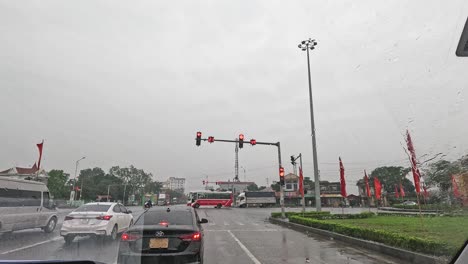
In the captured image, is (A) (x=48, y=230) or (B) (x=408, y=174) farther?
(A) (x=48, y=230)

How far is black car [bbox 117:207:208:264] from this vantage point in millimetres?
4809

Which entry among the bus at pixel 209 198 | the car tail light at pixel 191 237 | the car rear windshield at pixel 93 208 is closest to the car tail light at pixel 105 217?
the car rear windshield at pixel 93 208

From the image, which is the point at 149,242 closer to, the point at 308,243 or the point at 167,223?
the point at 167,223

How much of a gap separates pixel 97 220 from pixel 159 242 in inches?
172

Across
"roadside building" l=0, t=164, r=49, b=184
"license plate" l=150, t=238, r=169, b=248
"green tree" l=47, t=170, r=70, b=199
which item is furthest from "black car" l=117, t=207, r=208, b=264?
"green tree" l=47, t=170, r=70, b=199

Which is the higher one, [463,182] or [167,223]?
[463,182]

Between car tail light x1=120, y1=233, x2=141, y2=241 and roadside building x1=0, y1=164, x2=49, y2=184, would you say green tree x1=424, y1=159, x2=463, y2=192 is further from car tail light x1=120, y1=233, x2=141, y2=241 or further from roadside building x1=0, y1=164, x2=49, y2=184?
roadside building x1=0, y1=164, x2=49, y2=184

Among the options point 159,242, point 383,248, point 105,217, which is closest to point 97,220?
point 105,217

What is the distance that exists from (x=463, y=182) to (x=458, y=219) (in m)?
0.32

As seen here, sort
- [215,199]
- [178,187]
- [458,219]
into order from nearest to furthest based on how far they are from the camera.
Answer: [458,219], [215,199], [178,187]

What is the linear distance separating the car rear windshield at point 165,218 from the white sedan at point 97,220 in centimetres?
145

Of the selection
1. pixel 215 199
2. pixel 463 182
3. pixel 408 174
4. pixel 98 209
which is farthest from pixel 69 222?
pixel 215 199

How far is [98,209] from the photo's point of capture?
9430 mm

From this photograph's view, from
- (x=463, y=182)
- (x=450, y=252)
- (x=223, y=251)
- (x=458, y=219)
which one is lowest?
(x=223, y=251)
